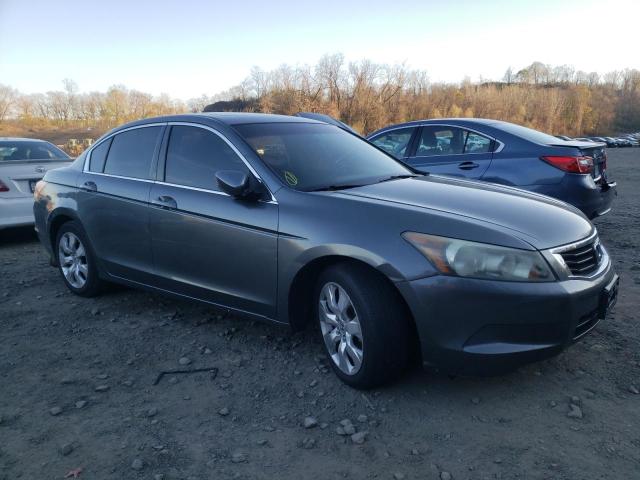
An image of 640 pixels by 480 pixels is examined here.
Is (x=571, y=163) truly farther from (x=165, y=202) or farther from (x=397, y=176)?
(x=165, y=202)

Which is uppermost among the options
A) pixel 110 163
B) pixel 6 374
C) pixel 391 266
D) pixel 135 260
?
pixel 110 163

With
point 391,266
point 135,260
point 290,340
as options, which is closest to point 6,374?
point 135,260

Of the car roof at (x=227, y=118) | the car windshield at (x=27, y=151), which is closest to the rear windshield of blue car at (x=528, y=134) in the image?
the car roof at (x=227, y=118)

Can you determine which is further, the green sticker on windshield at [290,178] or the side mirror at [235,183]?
the green sticker on windshield at [290,178]

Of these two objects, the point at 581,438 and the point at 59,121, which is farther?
the point at 59,121

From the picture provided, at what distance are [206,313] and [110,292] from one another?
115 cm

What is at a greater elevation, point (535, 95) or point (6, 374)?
point (535, 95)

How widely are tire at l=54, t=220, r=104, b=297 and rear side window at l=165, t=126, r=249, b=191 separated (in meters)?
1.30

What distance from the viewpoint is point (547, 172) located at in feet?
18.9

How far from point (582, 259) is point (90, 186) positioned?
3793mm

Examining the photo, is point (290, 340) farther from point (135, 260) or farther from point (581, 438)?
point (581, 438)

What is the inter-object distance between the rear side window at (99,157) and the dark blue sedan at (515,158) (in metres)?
2.59

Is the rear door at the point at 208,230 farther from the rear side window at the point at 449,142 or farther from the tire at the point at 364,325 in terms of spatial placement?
the rear side window at the point at 449,142

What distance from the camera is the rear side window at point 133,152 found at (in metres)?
4.16
